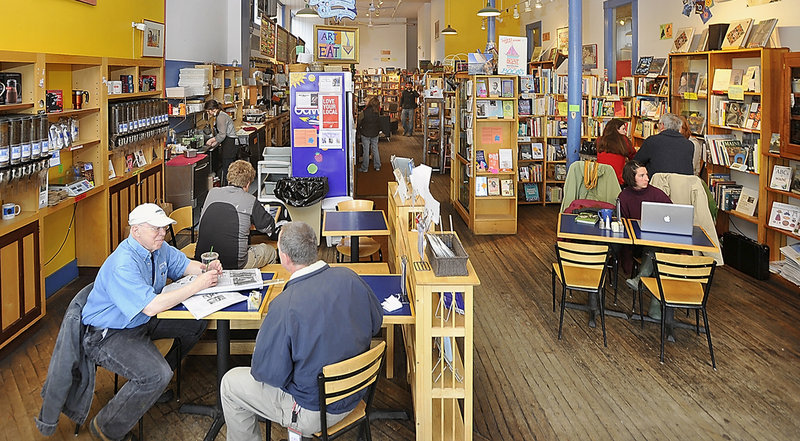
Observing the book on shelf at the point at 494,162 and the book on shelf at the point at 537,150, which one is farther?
the book on shelf at the point at 537,150

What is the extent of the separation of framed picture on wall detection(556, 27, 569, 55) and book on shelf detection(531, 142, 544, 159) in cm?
342

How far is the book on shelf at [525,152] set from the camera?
10594 millimetres

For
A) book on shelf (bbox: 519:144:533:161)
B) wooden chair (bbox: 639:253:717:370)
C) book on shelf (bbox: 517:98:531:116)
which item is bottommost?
wooden chair (bbox: 639:253:717:370)

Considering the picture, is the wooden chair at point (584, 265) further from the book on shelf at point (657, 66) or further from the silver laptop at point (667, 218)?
the book on shelf at point (657, 66)

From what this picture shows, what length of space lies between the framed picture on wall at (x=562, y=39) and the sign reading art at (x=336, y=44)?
573cm

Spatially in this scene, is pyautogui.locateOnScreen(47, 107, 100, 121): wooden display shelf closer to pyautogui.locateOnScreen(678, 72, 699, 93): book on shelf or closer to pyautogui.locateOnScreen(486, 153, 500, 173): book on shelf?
pyautogui.locateOnScreen(486, 153, 500, 173): book on shelf

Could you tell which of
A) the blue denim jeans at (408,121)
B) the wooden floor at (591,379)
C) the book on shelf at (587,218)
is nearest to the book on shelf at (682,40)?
the wooden floor at (591,379)

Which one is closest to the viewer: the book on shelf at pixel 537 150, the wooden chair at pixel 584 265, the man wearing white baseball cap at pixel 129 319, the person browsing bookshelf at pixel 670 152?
the man wearing white baseball cap at pixel 129 319

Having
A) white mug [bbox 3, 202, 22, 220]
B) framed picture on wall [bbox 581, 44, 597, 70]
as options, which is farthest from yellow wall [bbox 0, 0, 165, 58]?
framed picture on wall [bbox 581, 44, 597, 70]

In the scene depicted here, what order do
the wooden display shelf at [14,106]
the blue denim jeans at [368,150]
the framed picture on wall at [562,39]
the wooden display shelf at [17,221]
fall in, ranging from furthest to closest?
the blue denim jeans at [368,150] → the framed picture on wall at [562,39] → the wooden display shelf at [17,221] → the wooden display shelf at [14,106]

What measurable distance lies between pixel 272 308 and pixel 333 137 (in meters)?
5.55

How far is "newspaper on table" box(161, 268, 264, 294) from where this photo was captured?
3.81 meters

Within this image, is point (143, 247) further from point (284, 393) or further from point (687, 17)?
point (687, 17)

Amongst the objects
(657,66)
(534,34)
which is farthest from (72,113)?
(534,34)
